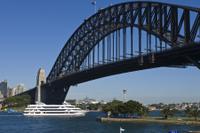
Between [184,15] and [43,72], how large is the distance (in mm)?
105080

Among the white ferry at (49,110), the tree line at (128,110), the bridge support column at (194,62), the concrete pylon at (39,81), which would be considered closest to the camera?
the bridge support column at (194,62)

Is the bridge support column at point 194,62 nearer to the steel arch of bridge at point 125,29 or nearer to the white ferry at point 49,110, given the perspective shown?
the steel arch of bridge at point 125,29

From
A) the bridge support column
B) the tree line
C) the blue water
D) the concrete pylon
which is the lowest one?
the blue water

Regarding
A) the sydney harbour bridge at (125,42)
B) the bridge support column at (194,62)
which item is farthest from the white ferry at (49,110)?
the bridge support column at (194,62)

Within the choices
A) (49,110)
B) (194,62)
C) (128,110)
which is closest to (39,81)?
(49,110)

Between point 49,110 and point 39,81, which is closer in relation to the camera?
point 49,110

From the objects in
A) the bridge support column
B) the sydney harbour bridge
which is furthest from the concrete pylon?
the bridge support column

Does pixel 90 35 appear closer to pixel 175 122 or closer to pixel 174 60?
pixel 175 122

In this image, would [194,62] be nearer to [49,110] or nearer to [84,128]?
[84,128]

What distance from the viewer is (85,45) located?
5089 inches

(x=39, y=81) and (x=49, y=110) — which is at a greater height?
(x=39, y=81)

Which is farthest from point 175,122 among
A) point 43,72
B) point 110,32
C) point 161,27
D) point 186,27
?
point 43,72

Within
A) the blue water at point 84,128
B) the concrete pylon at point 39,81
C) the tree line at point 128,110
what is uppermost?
the concrete pylon at point 39,81

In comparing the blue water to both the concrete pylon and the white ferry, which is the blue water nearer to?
the white ferry
